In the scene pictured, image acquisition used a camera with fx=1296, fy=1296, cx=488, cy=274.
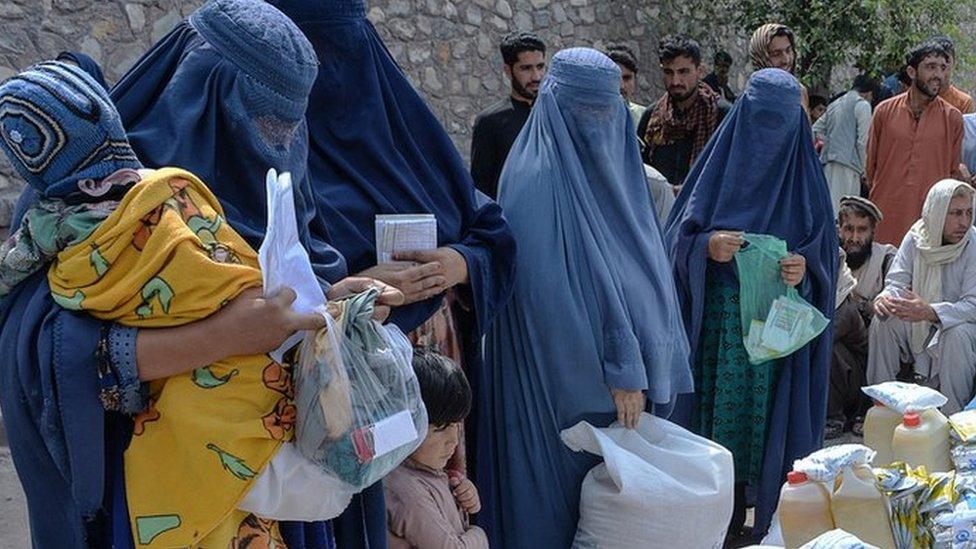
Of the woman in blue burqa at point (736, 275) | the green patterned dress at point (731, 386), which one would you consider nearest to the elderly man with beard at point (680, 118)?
the woman in blue burqa at point (736, 275)

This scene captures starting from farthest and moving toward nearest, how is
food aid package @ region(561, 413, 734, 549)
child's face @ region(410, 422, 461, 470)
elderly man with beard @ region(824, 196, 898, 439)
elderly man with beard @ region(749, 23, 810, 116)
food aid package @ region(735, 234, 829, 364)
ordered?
1. elderly man with beard @ region(749, 23, 810, 116)
2. elderly man with beard @ region(824, 196, 898, 439)
3. food aid package @ region(735, 234, 829, 364)
4. food aid package @ region(561, 413, 734, 549)
5. child's face @ region(410, 422, 461, 470)

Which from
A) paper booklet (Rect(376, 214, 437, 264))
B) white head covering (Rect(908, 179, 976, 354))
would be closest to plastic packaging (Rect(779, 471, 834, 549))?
paper booklet (Rect(376, 214, 437, 264))

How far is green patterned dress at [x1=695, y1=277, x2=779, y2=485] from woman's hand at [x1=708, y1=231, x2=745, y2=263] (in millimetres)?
138

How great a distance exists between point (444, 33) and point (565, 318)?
18.9 feet

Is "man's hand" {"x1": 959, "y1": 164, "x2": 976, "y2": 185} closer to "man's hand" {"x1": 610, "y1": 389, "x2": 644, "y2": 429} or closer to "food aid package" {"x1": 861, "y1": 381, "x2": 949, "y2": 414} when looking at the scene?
"food aid package" {"x1": 861, "y1": 381, "x2": 949, "y2": 414}

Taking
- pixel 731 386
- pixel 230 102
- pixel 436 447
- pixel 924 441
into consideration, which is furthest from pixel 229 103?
pixel 731 386

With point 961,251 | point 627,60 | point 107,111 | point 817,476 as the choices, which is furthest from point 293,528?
point 627,60

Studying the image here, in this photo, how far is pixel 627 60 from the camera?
7.49 m

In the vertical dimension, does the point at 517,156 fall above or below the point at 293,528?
above

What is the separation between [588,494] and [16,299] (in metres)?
1.79

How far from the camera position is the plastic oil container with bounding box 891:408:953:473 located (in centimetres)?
347

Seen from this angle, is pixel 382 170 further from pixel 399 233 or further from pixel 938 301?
pixel 938 301

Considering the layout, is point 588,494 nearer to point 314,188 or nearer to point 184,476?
point 314,188

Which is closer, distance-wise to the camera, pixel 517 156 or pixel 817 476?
pixel 817 476
